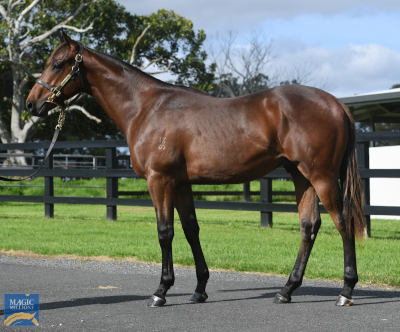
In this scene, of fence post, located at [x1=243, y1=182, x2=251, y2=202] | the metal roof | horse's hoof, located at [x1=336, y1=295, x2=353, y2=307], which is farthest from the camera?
the metal roof

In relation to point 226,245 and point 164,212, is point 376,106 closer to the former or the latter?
point 226,245

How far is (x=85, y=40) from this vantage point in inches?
944

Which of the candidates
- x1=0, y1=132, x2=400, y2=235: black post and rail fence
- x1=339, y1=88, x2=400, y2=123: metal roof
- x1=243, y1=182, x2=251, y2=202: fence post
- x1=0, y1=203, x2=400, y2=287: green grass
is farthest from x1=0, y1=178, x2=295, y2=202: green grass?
x1=0, y1=203, x2=400, y2=287: green grass

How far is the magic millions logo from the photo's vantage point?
12.7 feet

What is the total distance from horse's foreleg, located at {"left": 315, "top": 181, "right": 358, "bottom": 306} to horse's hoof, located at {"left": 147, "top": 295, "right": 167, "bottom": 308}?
1463 mm

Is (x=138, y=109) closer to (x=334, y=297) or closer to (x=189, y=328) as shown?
(x=189, y=328)

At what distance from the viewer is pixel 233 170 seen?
4.72 meters

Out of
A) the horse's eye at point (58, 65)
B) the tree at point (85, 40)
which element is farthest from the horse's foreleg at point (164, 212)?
the tree at point (85, 40)

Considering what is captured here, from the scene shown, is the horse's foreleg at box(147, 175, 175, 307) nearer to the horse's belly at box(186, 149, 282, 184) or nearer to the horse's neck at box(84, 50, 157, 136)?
the horse's belly at box(186, 149, 282, 184)

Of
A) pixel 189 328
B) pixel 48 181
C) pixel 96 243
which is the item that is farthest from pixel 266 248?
pixel 48 181

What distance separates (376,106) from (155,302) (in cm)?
1560

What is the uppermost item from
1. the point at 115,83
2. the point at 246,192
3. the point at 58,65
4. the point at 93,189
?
the point at 58,65

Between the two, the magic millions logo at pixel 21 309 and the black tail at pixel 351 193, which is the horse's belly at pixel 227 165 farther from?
the magic millions logo at pixel 21 309

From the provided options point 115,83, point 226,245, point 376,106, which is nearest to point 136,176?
point 226,245
